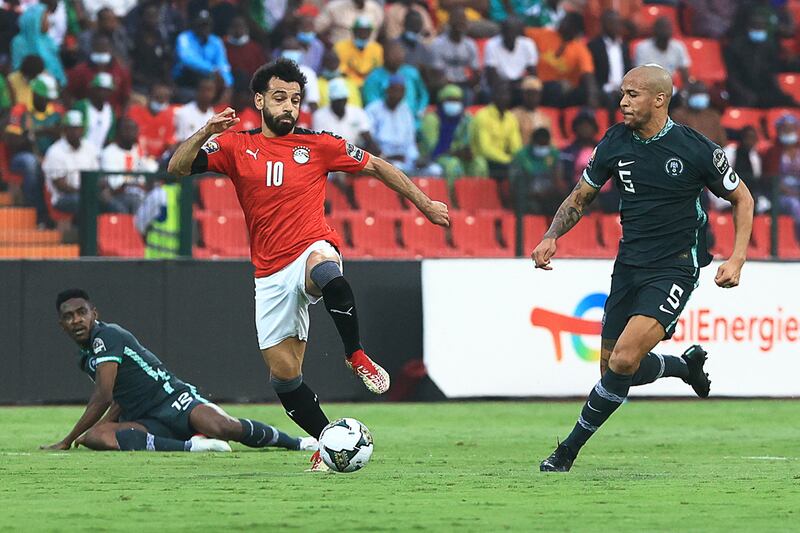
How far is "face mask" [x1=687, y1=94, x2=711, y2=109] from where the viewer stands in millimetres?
20547

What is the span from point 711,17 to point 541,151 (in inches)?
243

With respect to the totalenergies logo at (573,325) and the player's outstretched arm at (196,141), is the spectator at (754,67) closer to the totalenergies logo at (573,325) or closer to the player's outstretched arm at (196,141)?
the totalenergies logo at (573,325)

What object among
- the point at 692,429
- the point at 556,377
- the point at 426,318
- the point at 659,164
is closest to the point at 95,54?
the point at 426,318

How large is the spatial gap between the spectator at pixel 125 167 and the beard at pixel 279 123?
6203mm

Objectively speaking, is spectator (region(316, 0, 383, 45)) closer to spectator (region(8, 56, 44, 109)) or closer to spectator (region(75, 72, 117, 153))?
spectator (region(75, 72, 117, 153))

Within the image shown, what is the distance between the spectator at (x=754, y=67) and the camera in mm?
22328

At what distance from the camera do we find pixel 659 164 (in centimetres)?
919

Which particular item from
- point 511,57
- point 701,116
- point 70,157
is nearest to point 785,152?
point 701,116

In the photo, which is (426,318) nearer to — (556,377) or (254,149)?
(556,377)

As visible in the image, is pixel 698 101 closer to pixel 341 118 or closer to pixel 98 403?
pixel 341 118

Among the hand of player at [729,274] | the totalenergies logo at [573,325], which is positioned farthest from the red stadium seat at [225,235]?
the hand of player at [729,274]

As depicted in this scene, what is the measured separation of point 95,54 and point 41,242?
3508 millimetres

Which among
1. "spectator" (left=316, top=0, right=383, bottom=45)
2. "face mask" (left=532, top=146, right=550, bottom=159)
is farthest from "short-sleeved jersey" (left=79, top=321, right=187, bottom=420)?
"spectator" (left=316, top=0, right=383, bottom=45)

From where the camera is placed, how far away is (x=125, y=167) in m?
16.5
